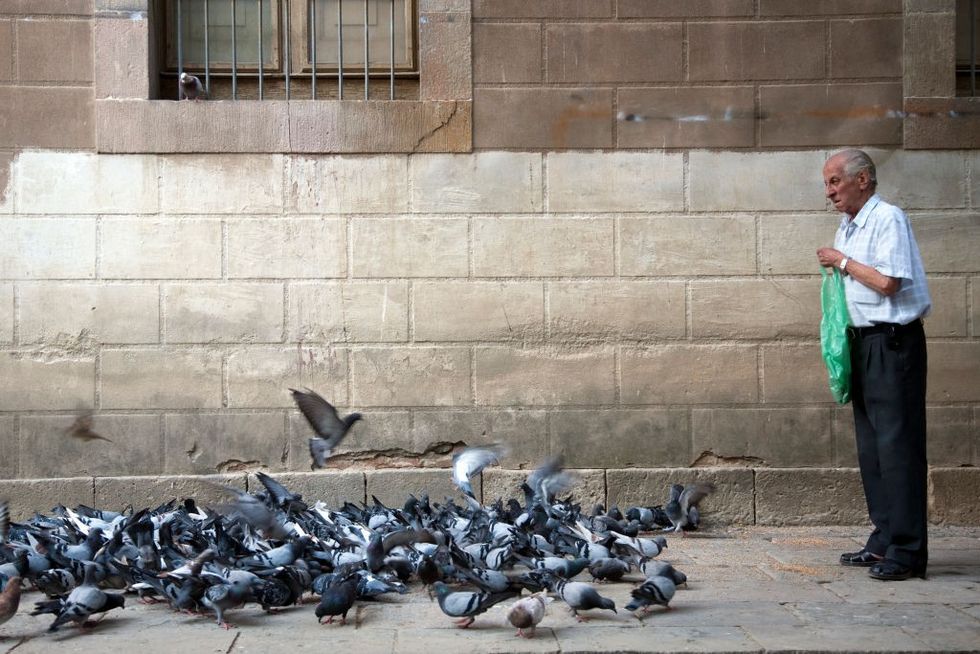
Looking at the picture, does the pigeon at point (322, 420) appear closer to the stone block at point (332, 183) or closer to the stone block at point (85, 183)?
the stone block at point (332, 183)

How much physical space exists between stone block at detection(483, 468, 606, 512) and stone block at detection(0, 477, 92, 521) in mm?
2511

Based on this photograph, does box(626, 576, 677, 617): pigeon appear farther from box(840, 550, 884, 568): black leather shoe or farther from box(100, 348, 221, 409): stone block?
box(100, 348, 221, 409): stone block

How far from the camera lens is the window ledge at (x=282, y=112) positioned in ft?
23.4

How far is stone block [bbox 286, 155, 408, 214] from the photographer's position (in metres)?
7.20

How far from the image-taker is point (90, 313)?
23.5 feet

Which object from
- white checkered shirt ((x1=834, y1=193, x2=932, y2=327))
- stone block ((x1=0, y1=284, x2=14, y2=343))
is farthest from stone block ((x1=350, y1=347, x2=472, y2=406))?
white checkered shirt ((x1=834, y1=193, x2=932, y2=327))

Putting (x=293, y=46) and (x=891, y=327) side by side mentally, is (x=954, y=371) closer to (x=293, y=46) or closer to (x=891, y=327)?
(x=891, y=327)

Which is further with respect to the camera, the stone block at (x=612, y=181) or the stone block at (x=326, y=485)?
the stone block at (x=612, y=181)

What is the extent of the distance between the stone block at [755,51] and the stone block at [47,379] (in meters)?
4.30

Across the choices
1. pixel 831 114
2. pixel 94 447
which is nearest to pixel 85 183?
pixel 94 447

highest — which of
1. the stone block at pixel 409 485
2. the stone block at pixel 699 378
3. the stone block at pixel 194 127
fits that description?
the stone block at pixel 194 127

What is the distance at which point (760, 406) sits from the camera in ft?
23.8

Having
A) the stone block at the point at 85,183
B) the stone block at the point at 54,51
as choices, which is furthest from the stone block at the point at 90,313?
the stone block at the point at 54,51

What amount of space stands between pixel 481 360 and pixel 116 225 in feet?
8.09
